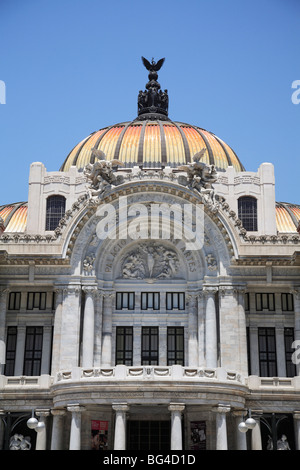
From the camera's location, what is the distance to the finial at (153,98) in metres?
77.8

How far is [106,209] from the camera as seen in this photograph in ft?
187

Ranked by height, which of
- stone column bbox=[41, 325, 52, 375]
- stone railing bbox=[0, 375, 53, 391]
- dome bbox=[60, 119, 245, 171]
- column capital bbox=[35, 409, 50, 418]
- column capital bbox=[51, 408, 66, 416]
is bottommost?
column capital bbox=[51, 408, 66, 416]

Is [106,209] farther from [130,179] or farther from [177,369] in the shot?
[177,369]

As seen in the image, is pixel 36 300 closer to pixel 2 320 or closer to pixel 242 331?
pixel 2 320

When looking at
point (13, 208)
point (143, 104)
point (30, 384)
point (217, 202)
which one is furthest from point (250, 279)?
point (143, 104)

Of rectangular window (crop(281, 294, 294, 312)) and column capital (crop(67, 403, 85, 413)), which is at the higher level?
rectangular window (crop(281, 294, 294, 312))

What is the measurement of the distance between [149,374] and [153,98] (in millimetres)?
37258

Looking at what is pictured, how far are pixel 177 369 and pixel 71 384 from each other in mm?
6922

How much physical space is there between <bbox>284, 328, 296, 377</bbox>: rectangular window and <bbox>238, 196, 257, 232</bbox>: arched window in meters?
10.6

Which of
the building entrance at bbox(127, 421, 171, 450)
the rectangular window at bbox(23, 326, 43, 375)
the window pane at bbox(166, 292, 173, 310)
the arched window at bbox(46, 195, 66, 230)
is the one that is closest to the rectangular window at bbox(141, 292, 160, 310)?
the window pane at bbox(166, 292, 173, 310)

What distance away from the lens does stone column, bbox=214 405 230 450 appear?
48.9 metres

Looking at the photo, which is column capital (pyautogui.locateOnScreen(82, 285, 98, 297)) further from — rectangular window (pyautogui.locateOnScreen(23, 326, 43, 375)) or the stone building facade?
rectangular window (pyautogui.locateOnScreen(23, 326, 43, 375))

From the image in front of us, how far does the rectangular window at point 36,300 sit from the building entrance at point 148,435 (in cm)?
1086

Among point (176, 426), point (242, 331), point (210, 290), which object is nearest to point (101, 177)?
point (210, 290)
